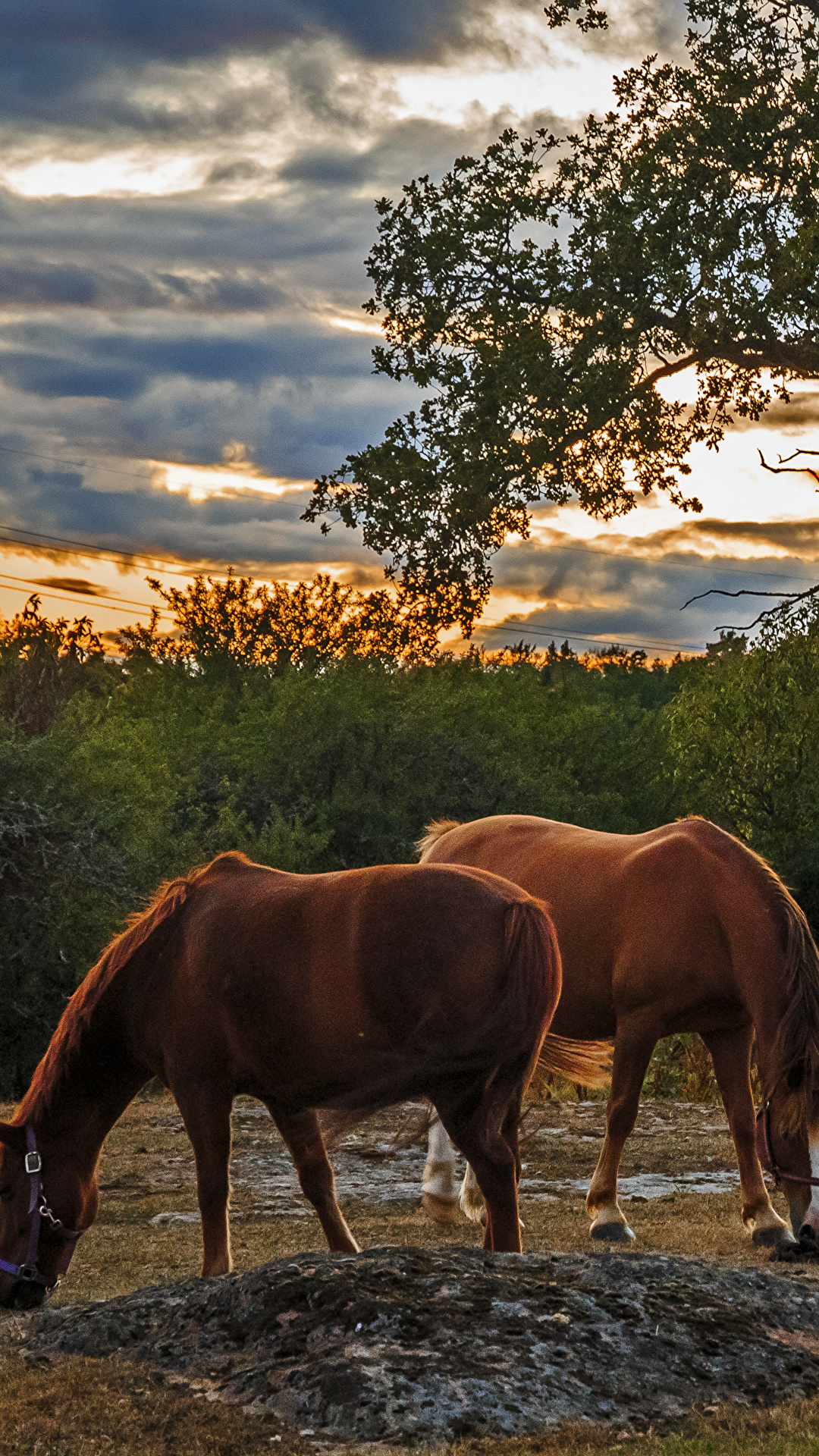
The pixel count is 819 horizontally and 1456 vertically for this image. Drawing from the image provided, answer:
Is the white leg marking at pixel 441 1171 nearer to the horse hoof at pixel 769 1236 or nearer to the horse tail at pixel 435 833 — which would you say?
the horse hoof at pixel 769 1236

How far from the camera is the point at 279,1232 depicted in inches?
309

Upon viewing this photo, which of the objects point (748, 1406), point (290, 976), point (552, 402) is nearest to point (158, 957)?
point (290, 976)

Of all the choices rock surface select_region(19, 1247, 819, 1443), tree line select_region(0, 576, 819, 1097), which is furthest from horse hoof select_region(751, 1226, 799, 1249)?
tree line select_region(0, 576, 819, 1097)

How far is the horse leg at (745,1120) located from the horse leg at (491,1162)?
2.27 meters

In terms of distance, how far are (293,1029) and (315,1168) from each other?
0.93 m

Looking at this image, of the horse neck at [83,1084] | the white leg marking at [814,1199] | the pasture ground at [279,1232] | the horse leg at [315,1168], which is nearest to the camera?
the pasture ground at [279,1232]

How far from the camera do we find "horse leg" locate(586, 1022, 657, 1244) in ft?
24.4

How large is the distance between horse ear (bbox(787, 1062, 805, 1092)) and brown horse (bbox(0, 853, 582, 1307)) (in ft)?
4.75

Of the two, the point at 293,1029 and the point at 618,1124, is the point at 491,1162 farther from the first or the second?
the point at 618,1124

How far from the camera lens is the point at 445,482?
1593 cm

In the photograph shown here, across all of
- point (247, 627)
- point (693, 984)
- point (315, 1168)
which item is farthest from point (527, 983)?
point (247, 627)

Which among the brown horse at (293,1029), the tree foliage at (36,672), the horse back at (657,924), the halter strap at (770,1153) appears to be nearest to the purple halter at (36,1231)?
the brown horse at (293,1029)

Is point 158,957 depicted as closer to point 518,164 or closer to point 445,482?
point 445,482

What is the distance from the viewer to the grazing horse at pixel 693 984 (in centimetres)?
666
